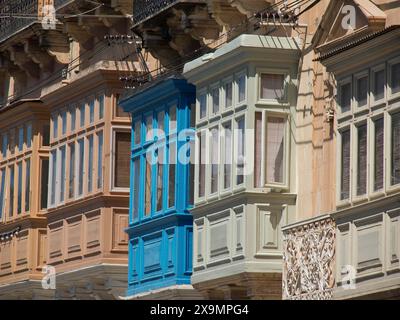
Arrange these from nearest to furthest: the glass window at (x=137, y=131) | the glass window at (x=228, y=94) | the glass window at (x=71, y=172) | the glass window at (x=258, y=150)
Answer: the glass window at (x=258, y=150), the glass window at (x=228, y=94), the glass window at (x=137, y=131), the glass window at (x=71, y=172)

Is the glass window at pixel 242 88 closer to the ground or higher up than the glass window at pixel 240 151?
higher up

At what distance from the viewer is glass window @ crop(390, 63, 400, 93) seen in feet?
109

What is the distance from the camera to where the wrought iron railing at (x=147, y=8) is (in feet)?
139

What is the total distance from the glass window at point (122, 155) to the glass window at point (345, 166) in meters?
11.0

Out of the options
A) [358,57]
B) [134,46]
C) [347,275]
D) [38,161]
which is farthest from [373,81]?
[38,161]

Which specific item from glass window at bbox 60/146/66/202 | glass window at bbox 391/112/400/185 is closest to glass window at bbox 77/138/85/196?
glass window at bbox 60/146/66/202

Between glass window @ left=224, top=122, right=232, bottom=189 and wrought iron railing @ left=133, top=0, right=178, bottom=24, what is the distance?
12.5 ft

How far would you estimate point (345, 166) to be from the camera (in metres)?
34.7

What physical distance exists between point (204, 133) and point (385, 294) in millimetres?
8142

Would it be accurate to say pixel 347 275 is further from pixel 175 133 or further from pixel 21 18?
pixel 21 18

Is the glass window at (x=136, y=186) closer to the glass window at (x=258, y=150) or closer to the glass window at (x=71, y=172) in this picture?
the glass window at (x=71, y=172)

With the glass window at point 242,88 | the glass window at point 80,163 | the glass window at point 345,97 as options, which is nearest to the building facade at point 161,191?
the glass window at point 242,88

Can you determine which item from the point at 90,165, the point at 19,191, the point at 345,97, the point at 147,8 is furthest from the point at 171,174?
the point at 19,191
